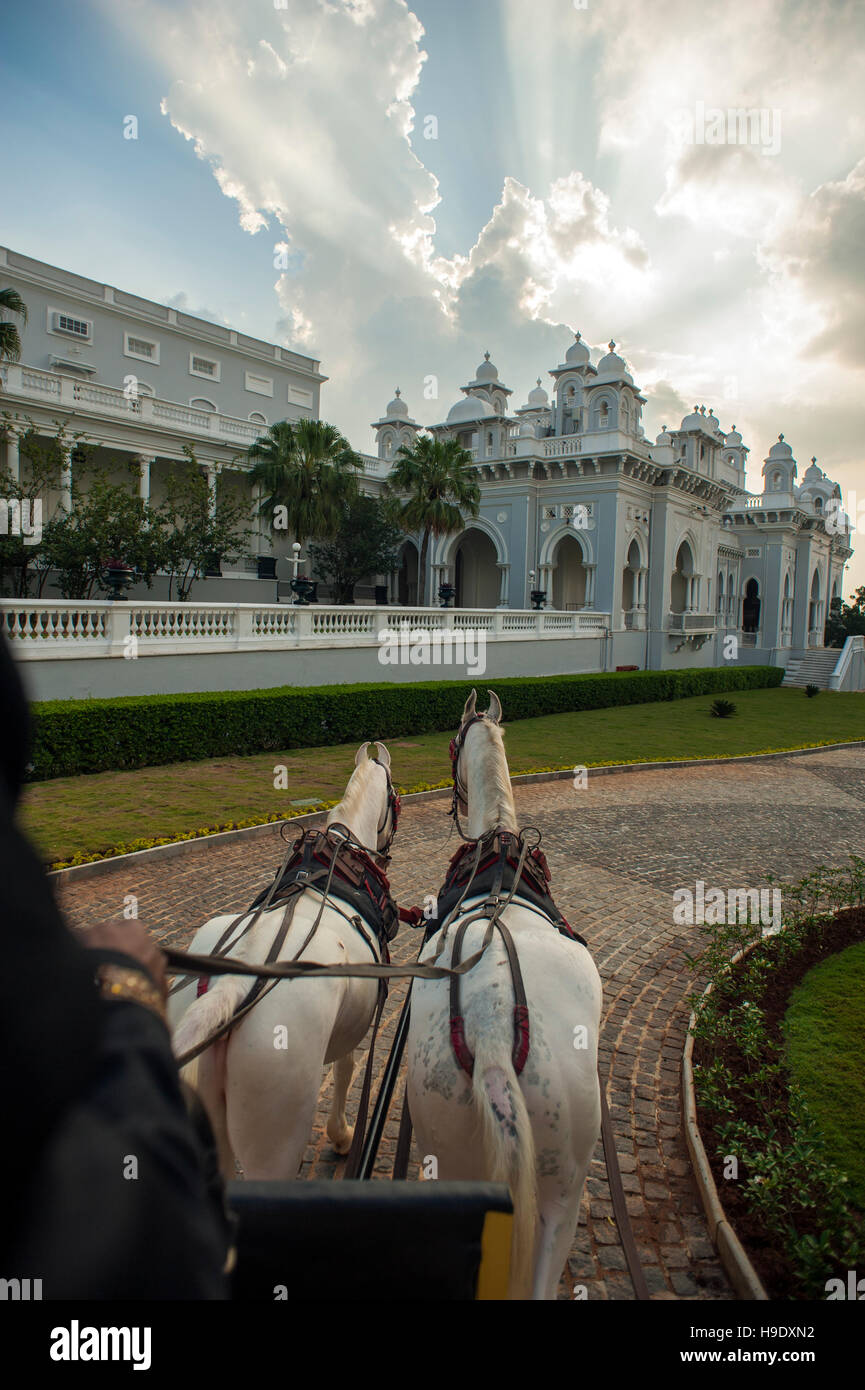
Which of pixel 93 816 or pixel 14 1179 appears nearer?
pixel 14 1179

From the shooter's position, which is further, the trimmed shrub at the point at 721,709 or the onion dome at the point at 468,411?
the onion dome at the point at 468,411

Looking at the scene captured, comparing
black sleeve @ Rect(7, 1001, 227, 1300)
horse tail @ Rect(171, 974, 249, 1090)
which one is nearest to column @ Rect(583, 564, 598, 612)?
horse tail @ Rect(171, 974, 249, 1090)

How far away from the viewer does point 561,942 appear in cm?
324

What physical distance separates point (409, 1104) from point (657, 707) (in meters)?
23.9

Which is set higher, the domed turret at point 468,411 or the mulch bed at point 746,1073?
the domed turret at point 468,411

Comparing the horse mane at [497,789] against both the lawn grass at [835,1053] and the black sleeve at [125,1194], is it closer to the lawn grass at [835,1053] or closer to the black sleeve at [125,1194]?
the lawn grass at [835,1053]

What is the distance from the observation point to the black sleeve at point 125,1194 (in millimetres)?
856

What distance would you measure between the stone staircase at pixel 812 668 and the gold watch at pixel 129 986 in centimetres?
4502

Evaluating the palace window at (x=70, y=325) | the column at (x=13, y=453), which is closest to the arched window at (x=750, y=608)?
the palace window at (x=70, y=325)

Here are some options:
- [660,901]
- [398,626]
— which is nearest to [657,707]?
[398,626]

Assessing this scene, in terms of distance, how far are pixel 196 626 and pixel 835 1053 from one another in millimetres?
14150

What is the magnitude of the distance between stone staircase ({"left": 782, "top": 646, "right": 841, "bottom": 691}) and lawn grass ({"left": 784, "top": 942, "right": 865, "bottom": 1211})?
1547 inches

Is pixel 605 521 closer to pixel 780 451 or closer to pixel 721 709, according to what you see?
pixel 721 709
